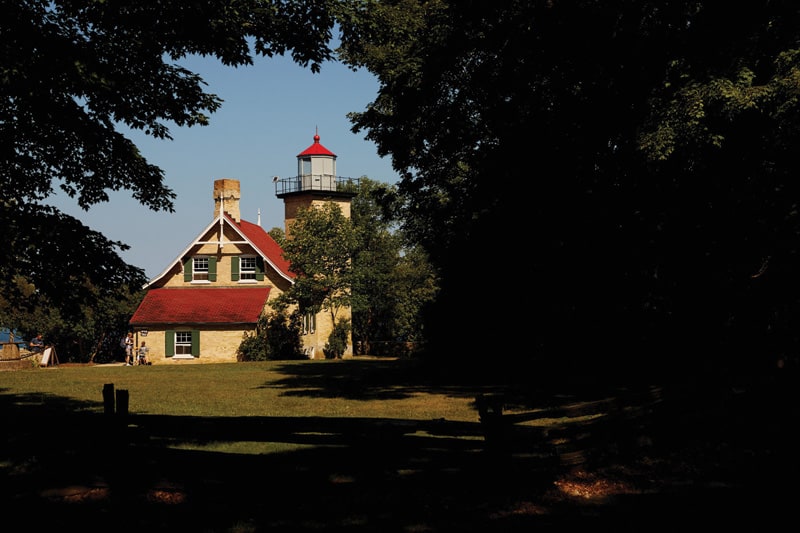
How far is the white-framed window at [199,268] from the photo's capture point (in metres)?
47.4

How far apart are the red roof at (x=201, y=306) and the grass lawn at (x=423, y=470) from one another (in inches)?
1296

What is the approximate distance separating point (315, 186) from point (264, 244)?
5461 mm

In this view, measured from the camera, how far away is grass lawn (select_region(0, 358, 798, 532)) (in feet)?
28.1

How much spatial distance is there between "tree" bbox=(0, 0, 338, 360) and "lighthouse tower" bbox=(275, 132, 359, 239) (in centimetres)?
3667

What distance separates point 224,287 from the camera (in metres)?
47.2

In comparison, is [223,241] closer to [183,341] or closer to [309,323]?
[183,341]

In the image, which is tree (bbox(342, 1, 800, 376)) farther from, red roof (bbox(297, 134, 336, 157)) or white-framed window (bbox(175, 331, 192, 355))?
red roof (bbox(297, 134, 336, 157))

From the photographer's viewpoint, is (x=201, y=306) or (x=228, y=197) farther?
(x=228, y=197)

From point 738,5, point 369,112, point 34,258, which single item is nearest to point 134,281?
point 34,258

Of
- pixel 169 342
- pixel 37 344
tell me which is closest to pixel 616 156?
pixel 169 342

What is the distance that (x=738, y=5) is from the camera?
620 inches

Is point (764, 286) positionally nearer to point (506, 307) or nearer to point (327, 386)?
point (506, 307)

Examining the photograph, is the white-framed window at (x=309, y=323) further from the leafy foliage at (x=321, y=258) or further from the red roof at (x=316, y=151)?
the red roof at (x=316, y=151)

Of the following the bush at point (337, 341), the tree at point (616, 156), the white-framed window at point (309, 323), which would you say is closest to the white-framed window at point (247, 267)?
the white-framed window at point (309, 323)
